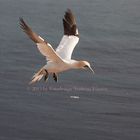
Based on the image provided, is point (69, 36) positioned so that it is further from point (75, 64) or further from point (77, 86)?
point (77, 86)

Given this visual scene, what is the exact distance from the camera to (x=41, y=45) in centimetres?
1908

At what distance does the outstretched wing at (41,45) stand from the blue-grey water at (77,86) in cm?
1434

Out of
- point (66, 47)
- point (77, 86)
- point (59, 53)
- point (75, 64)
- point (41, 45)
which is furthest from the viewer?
point (77, 86)

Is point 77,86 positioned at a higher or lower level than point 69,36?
lower

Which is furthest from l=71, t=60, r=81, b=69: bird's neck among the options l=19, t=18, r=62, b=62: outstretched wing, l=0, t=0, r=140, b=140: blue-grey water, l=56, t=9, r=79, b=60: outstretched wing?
l=0, t=0, r=140, b=140: blue-grey water

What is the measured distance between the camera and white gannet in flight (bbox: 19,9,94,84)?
61.7ft

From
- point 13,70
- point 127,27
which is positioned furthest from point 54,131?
point 127,27

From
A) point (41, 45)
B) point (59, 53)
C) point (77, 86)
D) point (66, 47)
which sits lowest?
point (77, 86)

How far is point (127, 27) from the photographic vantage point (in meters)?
45.0

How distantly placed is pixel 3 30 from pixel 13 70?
5.25m

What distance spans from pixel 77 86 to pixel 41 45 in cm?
1842

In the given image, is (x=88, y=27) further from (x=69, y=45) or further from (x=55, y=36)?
(x=69, y=45)

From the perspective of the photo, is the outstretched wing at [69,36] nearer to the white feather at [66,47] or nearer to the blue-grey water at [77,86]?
the white feather at [66,47]

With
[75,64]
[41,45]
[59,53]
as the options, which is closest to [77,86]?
[59,53]
